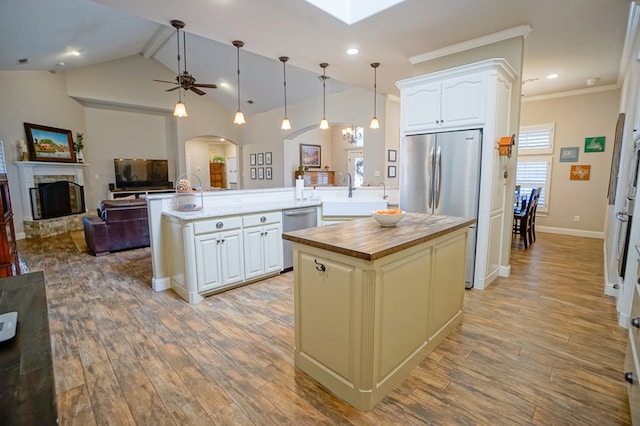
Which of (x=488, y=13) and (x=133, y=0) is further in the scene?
(x=488, y=13)

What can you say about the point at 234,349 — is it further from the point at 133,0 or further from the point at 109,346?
the point at 133,0

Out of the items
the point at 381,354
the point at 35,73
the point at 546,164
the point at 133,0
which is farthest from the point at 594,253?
the point at 35,73

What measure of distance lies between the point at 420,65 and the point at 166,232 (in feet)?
12.7

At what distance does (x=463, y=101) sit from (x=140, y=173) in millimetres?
9193

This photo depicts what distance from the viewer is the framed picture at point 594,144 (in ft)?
18.9

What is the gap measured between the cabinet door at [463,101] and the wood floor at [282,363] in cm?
189

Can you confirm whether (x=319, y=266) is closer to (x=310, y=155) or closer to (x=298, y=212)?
(x=298, y=212)

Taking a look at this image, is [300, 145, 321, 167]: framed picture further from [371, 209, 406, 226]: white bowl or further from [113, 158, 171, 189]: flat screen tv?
[371, 209, 406, 226]: white bowl

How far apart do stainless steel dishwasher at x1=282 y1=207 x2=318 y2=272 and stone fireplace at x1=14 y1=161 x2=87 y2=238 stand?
19.3 feet

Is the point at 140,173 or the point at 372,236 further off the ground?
the point at 140,173

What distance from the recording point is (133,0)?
2830mm

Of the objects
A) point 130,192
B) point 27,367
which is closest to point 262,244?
point 27,367

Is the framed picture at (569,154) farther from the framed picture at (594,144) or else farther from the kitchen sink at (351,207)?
the kitchen sink at (351,207)

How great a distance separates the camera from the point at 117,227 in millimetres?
5184
